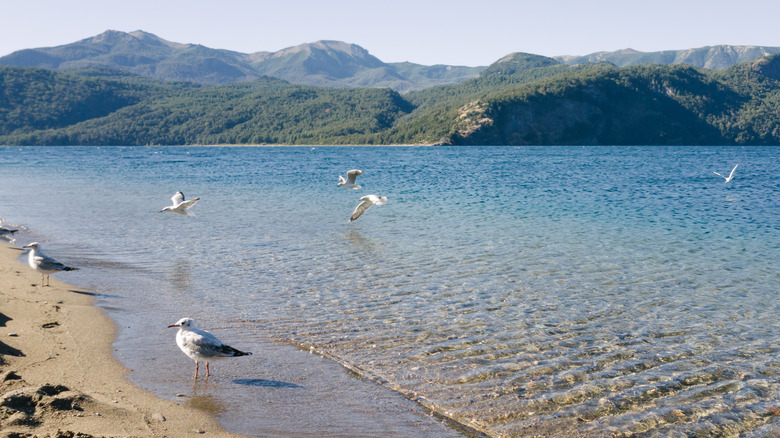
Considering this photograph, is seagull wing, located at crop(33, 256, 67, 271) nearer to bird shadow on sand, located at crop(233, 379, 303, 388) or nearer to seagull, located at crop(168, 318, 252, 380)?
seagull, located at crop(168, 318, 252, 380)

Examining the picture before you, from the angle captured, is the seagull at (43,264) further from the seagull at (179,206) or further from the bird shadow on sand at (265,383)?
the bird shadow on sand at (265,383)

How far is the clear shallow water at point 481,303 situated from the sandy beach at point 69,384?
476 millimetres

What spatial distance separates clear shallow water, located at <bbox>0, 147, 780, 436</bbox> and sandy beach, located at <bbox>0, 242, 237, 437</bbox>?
0.48 meters

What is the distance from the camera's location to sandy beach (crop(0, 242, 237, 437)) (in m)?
6.01

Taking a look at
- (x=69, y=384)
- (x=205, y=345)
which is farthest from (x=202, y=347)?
(x=69, y=384)

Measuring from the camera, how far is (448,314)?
37.2 feet

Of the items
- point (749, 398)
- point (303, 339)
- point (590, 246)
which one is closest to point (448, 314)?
point (303, 339)

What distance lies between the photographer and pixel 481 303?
12133 mm

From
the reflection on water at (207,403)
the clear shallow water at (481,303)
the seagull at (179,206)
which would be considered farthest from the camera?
the seagull at (179,206)

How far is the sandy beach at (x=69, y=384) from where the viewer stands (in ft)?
19.7

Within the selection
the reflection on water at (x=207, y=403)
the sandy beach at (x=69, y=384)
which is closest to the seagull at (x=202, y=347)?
the reflection on water at (x=207, y=403)

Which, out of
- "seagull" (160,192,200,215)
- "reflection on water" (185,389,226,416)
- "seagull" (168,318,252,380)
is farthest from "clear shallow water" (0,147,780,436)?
"seagull" (160,192,200,215)

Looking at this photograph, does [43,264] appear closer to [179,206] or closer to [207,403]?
[179,206]

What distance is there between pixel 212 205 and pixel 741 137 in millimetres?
207690
